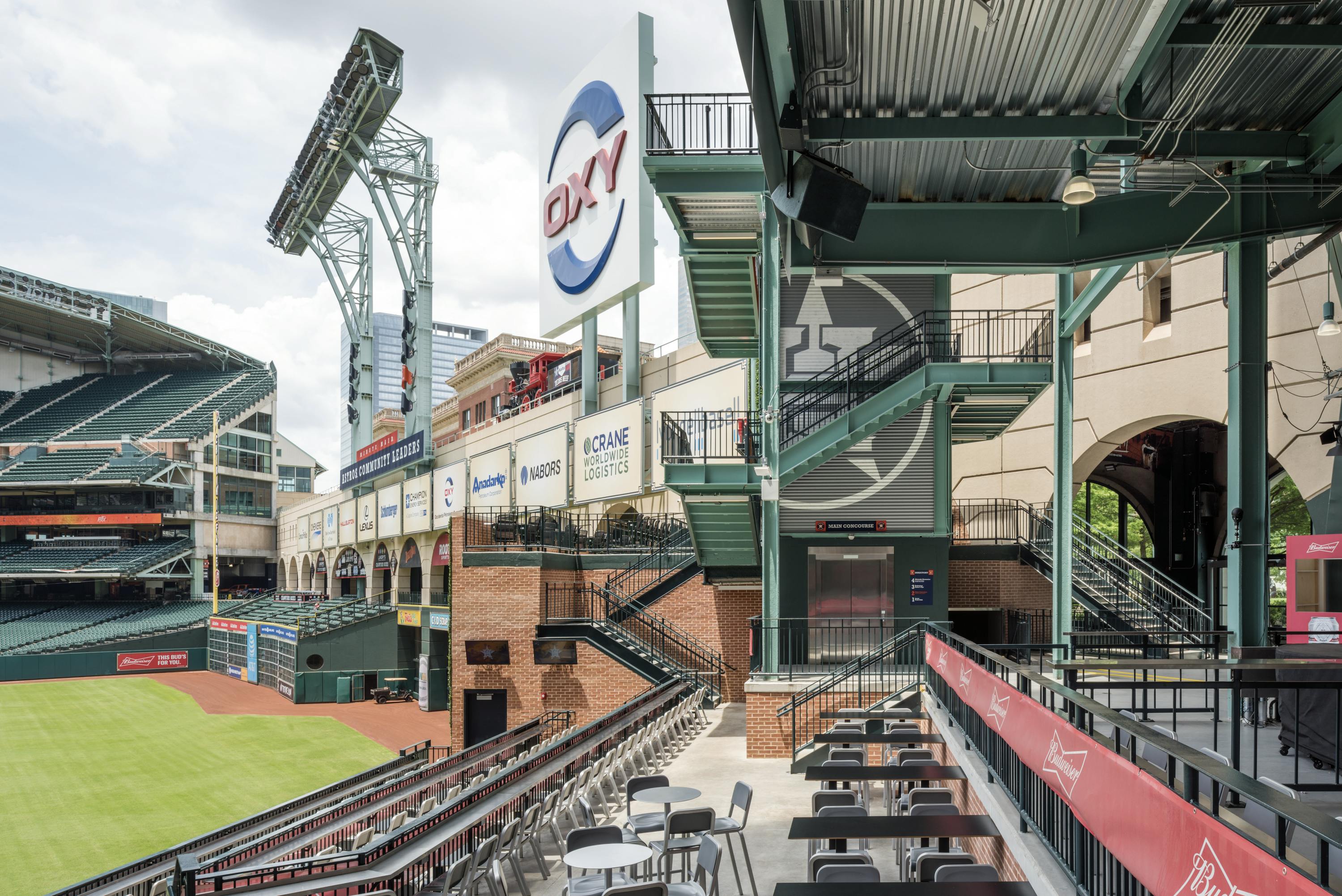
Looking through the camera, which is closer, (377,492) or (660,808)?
(660,808)

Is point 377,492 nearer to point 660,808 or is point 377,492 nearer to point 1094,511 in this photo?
point 1094,511

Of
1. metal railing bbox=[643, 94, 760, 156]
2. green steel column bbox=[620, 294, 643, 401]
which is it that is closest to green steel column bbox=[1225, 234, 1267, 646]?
metal railing bbox=[643, 94, 760, 156]

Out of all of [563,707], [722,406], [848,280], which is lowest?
[563,707]

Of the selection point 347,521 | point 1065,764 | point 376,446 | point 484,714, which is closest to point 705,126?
point 1065,764

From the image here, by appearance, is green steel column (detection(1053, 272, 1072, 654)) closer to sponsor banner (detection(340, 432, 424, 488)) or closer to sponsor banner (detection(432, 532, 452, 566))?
sponsor banner (detection(432, 532, 452, 566))

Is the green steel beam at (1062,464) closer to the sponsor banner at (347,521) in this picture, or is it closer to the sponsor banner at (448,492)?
the sponsor banner at (448,492)

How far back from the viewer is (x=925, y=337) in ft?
64.2

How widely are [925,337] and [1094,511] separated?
2344 centimetres

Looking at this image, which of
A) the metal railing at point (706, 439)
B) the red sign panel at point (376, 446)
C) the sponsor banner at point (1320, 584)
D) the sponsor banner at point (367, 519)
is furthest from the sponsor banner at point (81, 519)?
the sponsor banner at point (1320, 584)

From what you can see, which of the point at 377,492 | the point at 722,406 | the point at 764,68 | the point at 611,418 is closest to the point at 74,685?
the point at 377,492

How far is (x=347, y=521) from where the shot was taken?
5988 centimetres

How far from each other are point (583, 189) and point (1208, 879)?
28.7 metres

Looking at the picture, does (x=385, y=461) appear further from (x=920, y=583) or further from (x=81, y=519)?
(x=920, y=583)

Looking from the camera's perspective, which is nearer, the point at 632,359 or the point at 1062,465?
the point at 1062,465
